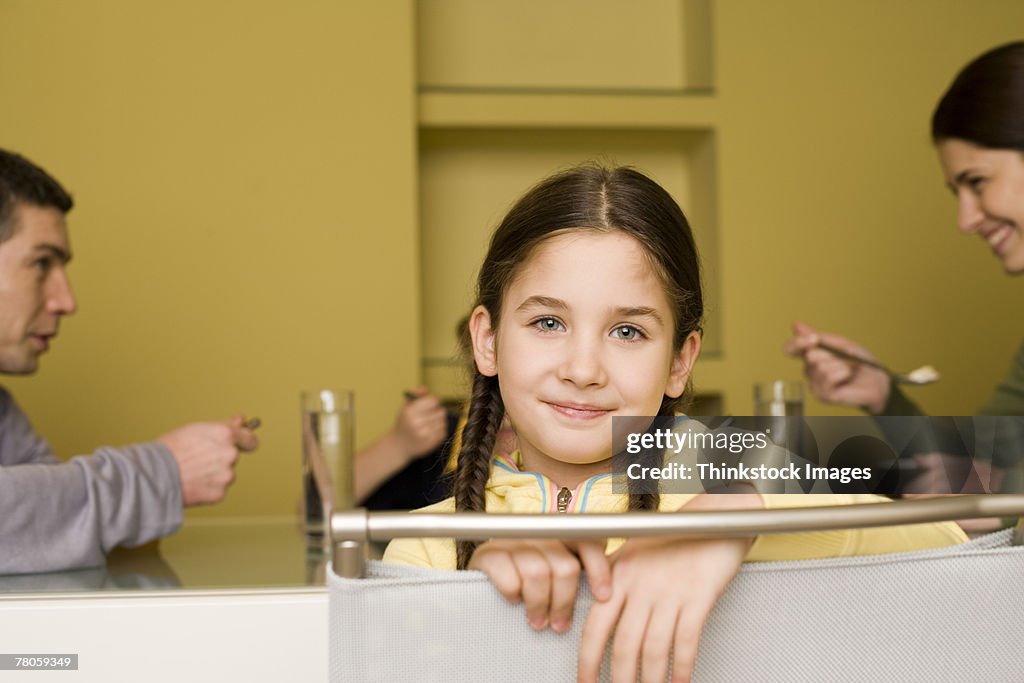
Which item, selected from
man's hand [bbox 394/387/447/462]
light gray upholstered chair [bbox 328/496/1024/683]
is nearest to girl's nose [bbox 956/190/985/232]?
man's hand [bbox 394/387/447/462]

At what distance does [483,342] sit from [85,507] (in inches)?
21.2

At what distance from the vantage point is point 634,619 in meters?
0.45

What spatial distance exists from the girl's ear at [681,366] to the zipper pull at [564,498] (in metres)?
0.10

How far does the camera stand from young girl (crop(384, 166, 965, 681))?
0.61 metres

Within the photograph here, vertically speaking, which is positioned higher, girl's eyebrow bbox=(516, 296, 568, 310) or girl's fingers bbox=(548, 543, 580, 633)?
girl's eyebrow bbox=(516, 296, 568, 310)

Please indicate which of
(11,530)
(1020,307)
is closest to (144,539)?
(11,530)

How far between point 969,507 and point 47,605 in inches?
24.8

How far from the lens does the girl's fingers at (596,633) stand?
0.45 m

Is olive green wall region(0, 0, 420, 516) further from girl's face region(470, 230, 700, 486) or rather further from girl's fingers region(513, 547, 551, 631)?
girl's fingers region(513, 547, 551, 631)

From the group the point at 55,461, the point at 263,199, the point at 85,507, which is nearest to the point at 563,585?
the point at 85,507

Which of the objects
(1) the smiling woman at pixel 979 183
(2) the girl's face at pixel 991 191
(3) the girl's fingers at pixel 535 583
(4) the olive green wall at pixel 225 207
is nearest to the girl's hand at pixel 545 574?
(3) the girl's fingers at pixel 535 583

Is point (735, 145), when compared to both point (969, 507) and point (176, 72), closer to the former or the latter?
point (176, 72)

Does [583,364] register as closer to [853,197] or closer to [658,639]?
[658,639]

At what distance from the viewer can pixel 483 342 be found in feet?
2.35
